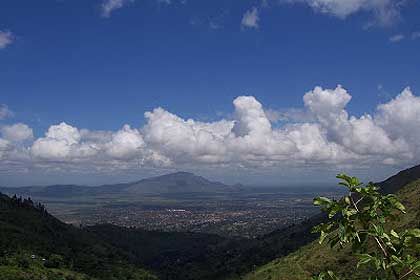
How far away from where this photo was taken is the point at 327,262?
9962 cm

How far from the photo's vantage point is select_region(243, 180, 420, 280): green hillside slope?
8838 cm

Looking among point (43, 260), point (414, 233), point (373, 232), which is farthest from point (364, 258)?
point (43, 260)

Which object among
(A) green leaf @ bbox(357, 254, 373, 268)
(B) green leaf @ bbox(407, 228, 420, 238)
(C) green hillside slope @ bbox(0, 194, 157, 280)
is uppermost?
(B) green leaf @ bbox(407, 228, 420, 238)

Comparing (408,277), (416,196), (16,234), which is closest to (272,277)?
(416,196)

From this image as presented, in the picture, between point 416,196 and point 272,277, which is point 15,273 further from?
point 416,196

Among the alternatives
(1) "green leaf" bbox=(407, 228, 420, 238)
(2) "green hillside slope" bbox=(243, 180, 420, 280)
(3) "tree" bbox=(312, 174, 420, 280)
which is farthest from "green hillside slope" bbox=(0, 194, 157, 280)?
(1) "green leaf" bbox=(407, 228, 420, 238)

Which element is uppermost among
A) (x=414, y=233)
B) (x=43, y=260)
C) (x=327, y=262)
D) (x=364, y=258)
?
(x=414, y=233)

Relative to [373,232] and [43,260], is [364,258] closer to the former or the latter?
[373,232]

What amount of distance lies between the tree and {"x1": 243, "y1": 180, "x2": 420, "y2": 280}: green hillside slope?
78178 mm

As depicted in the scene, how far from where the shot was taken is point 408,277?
6934mm

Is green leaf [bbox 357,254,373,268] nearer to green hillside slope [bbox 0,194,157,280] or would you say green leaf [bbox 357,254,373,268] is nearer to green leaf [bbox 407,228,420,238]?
green leaf [bbox 407,228,420,238]

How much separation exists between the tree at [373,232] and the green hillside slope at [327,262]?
78178 mm

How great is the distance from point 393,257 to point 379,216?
2.03 ft

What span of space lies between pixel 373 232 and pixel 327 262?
324 feet
